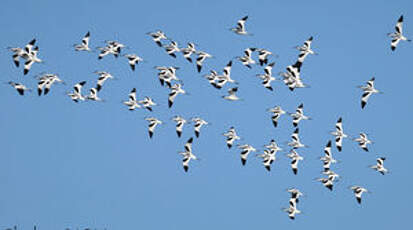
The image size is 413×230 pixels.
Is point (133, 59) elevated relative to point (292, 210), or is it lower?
elevated

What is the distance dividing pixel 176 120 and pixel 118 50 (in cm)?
712

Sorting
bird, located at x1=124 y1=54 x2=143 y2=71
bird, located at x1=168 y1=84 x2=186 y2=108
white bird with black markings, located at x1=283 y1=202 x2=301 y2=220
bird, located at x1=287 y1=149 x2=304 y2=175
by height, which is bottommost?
white bird with black markings, located at x1=283 y1=202 x2=301 y2=220

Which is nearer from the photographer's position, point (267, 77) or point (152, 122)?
point (267, 77)

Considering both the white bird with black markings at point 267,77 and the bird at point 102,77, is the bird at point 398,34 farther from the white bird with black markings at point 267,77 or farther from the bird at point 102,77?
the bird at point 102,77

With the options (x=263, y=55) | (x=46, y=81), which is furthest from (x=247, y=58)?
(x=46, y=81)

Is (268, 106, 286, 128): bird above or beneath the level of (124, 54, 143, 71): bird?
beneath

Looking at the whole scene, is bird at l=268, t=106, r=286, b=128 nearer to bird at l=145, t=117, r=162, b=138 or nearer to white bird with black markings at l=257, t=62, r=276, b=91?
white bird with black markings at l=257, t=62, r=276, b=91

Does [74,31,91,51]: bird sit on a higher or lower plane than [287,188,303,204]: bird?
A: higher

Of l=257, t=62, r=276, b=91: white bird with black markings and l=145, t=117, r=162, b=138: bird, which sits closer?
l=257, t=62, r=276, b=91: white bird with black markings

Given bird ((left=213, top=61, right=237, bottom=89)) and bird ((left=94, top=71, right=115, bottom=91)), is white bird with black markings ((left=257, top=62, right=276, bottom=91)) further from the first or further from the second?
bird ((left=94, top=71, right=115, bottom=91))

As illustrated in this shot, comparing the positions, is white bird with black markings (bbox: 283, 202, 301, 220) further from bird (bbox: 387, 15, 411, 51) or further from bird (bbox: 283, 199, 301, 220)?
bird (bbox: 387, 15, 411, 51)

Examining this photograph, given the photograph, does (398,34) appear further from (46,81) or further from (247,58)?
(46,81)

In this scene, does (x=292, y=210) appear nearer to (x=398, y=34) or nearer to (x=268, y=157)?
(x=268, y=157)

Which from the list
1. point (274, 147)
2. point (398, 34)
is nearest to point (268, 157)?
point (274, 147)
